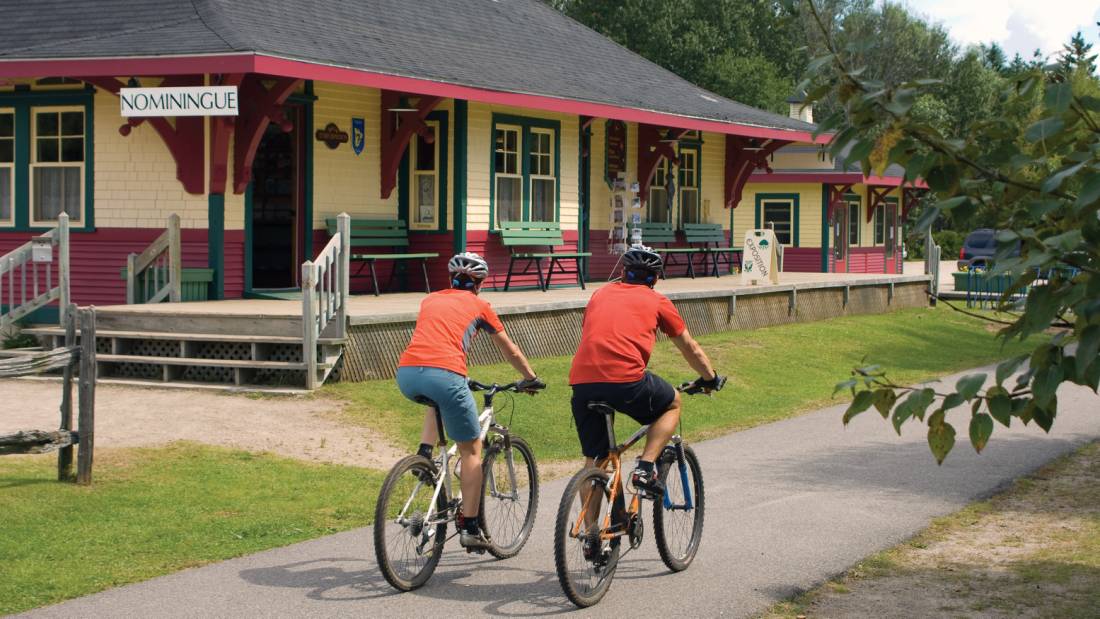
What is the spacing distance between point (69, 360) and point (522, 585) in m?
3.95

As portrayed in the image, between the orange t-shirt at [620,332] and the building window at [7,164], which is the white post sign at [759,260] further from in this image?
the orange t-shirt at [620,332]

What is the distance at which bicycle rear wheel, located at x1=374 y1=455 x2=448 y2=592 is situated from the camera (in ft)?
23.4

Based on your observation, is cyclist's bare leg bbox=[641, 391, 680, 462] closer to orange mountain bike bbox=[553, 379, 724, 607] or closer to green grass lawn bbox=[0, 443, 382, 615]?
orange mountain bike bbox=[553, 379, 724, 607]

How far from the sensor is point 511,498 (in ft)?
26.6

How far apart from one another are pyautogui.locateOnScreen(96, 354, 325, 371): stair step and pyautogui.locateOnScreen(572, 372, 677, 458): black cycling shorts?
23.9ft

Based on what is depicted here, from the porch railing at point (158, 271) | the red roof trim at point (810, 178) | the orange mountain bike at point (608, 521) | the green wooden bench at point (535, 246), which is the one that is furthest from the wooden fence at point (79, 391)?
the red roof trim at point (810, 178)

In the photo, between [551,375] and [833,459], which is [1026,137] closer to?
→ [833,459]

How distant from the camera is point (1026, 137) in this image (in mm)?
5086

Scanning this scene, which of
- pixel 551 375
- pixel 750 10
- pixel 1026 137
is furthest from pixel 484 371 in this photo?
pixel 750 10

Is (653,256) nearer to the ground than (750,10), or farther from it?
nearer to the ground

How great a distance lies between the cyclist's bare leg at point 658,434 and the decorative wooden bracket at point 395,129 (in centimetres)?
1256

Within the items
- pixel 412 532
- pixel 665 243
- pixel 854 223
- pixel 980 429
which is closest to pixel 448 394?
pixel 412 532

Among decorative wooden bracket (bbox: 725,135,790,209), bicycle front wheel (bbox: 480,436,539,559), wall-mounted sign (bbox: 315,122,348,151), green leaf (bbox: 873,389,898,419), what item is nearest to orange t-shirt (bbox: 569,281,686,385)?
bicycle front wheel (bbox: 480,436,539,559)

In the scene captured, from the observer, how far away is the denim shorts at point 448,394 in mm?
7512
